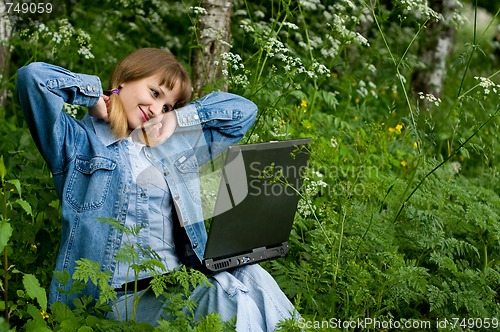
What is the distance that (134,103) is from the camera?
301 cm

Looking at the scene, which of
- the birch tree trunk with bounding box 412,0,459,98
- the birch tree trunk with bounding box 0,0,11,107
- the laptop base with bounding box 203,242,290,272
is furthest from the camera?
the birch tree trunk with bounding box 412,0,459,98

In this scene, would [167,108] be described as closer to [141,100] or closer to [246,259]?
[141,100]

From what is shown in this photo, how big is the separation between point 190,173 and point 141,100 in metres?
0.34

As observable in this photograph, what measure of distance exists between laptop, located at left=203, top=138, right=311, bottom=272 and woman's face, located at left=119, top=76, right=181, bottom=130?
1.56 ft

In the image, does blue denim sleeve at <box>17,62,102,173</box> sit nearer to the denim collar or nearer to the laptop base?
the denim collar

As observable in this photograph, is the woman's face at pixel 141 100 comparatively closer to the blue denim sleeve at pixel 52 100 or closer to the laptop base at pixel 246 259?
the blue denim sleeve at pixel 52 100

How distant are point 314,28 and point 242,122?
3.25 meters

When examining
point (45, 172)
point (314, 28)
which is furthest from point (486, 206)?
point (314, 28)

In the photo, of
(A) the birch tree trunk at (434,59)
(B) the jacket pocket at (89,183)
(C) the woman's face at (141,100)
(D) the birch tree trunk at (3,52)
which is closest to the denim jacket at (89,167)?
(B) the jacket pocket at (89,183)

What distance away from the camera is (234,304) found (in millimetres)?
2719

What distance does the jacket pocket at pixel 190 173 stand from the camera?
3094 mm

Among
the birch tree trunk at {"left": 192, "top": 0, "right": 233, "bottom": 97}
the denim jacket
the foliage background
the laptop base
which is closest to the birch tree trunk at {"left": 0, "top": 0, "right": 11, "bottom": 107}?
the foliage background

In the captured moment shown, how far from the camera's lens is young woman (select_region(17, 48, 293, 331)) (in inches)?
108

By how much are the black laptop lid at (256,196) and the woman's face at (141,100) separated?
1.62ft
